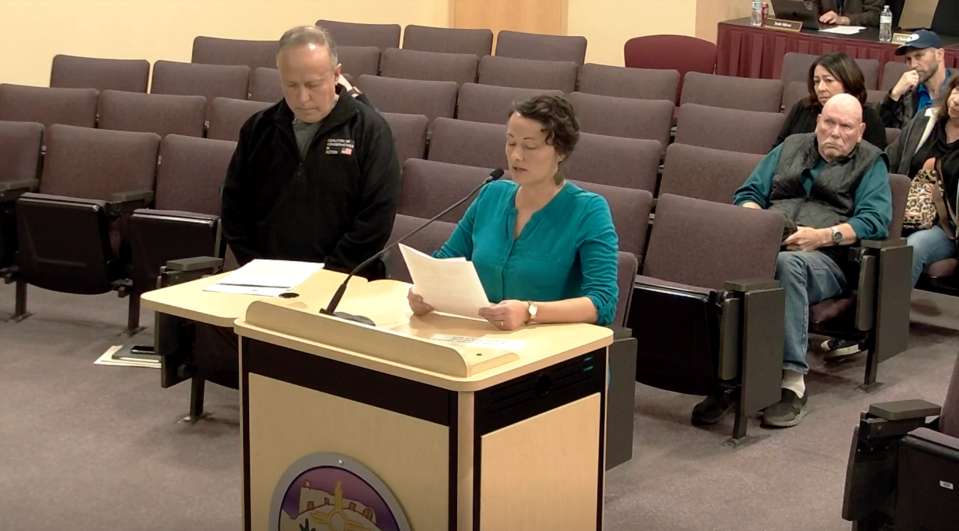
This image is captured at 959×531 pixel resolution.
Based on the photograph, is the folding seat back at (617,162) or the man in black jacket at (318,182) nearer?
the man in black jacket at (318,182)

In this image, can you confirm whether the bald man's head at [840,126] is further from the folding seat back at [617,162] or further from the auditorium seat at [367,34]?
the auditorium seat at [367,34]

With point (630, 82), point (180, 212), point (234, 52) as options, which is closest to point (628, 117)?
point (630, 82)

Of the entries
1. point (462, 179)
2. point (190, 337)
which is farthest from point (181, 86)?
point (190, 337)

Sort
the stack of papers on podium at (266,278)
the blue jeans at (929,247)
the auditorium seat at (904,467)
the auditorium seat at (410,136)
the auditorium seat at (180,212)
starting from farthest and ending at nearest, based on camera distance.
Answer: the auditorium seat at (410,136)
the blue jeans at (929,247)
the auditorium seat at (180,212)
the stack of papers on podium at (266,278)
the auditorium seat at (904,467)

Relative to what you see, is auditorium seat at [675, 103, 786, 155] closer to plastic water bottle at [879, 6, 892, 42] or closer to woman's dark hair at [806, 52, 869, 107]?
woman's dark hair at [806, 52, 869, 107]

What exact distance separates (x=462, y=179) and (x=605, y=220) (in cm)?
176

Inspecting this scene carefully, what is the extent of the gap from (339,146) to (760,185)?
167cm

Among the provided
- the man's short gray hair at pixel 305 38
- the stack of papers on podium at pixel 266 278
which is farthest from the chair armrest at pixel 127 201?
the stack of papers on podium at pixel 266 278

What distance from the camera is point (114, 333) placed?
15.3 feet

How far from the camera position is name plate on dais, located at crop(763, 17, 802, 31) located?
305 inches

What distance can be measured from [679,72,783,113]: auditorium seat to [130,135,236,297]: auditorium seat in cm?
233

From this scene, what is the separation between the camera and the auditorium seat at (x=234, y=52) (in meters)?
6.92

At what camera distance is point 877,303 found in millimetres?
4020

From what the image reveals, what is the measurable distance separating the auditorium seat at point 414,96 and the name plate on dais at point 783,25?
9.79 feet
